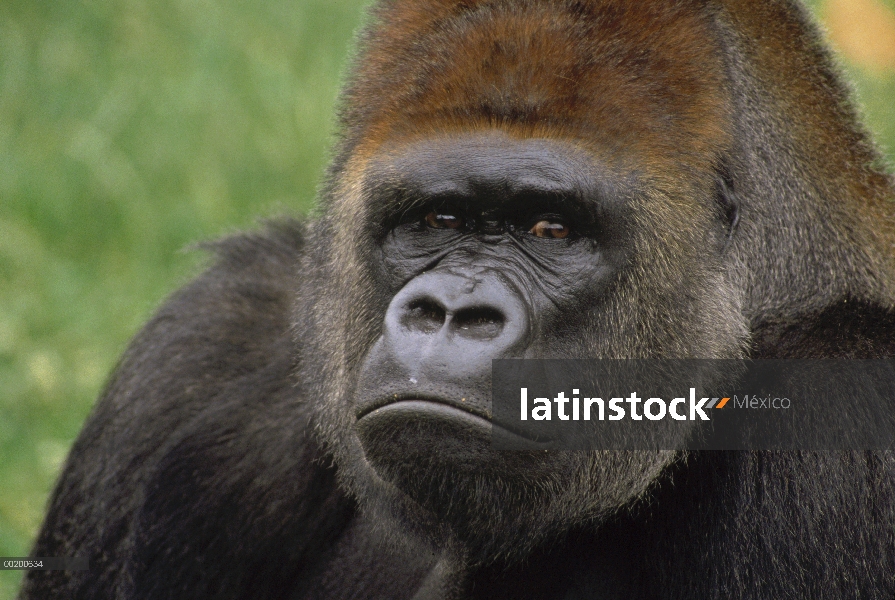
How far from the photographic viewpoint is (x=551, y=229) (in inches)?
156

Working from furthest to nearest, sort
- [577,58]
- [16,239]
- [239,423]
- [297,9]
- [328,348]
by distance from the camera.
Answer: [297,9]
[16,239]
[239,423]
[328,348]
[577,58]

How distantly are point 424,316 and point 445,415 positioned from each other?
0.33 meters

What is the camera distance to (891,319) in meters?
4.13

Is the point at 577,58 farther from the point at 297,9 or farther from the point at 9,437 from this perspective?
the point at 297,9

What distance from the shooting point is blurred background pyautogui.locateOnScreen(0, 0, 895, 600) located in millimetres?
7984

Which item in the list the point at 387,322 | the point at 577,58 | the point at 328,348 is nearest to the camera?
the point at 387,322

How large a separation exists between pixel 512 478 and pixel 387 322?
0.64 m

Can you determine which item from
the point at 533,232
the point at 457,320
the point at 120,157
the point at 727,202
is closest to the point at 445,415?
the point at 457,320

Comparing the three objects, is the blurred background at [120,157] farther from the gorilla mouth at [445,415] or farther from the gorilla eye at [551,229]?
the gorilla eye at [551,229]

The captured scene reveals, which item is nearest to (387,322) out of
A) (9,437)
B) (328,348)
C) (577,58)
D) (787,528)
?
(328,348)

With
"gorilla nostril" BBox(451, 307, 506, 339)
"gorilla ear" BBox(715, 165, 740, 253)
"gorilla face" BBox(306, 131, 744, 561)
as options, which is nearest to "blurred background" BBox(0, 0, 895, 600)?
"gorilla face" BBox(306, 131, 744, 561)

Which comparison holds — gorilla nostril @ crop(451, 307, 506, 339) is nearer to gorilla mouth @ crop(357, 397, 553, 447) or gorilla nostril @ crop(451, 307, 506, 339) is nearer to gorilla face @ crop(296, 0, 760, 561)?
gorilla face @ crop(296, 0, 760, 561)

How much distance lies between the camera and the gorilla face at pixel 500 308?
11.9 feet

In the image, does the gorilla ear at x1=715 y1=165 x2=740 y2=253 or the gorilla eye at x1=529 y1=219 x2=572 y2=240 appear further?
the gorilla ear at x1=715 y1=165 x2=740 y2=253
